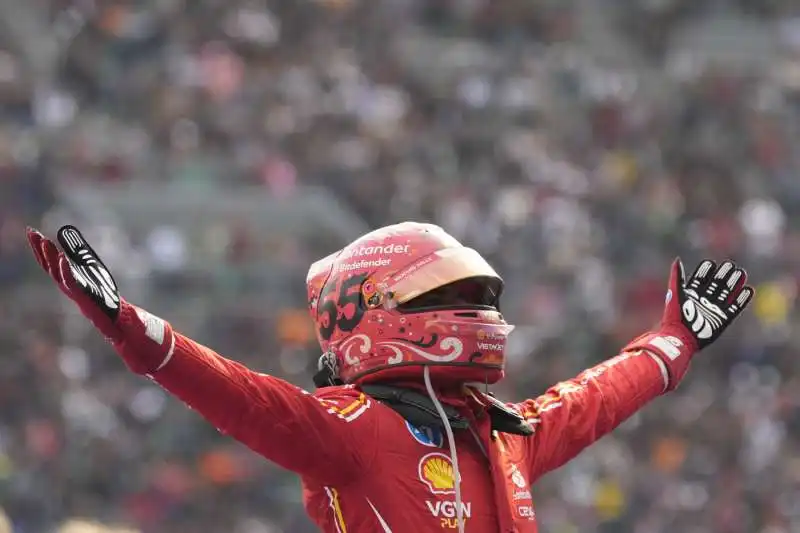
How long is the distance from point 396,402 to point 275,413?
34 centimetres

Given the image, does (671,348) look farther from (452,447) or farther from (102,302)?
(102,302)

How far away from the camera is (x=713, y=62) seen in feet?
44.2

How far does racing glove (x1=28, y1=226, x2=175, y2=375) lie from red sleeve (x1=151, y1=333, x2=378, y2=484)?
0.12 feet

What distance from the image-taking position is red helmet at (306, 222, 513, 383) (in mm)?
3547

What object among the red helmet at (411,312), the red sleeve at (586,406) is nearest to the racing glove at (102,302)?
the red helmet at (411,312)

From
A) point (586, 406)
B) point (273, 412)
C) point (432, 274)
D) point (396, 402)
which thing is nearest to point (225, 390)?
point (273, 412)

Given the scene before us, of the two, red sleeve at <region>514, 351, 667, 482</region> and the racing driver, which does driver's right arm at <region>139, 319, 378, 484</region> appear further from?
red sleeve at <region>514, 351, 667, 482</region>

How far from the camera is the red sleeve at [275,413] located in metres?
3.17

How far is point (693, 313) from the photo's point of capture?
168 inches

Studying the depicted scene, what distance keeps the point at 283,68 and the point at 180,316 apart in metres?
2.71

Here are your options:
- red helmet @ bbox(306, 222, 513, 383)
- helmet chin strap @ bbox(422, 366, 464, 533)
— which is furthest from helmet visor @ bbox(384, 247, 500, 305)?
helmet chin strap @ bbox(422, 366, 464, 533)

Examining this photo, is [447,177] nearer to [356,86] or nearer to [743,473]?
[356,86]

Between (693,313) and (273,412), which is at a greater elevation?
(693,313)

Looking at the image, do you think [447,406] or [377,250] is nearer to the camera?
[447,406]
